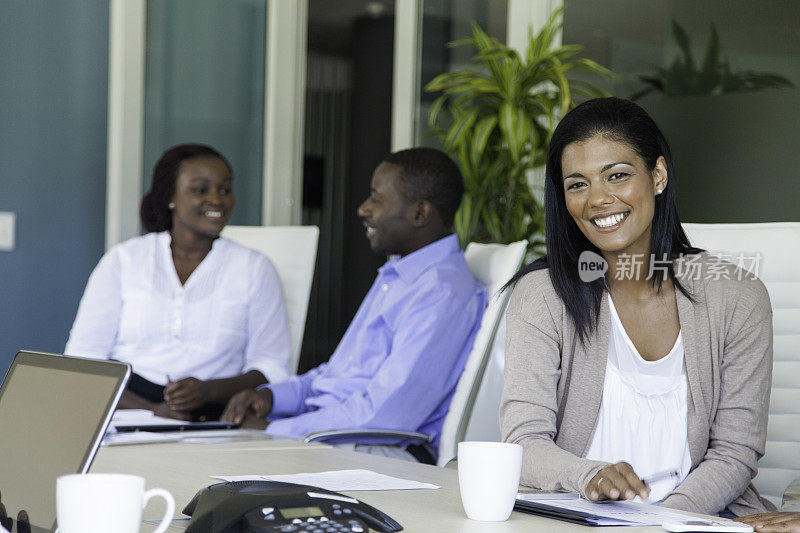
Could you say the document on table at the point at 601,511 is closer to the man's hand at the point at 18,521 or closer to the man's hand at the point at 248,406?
the man's hand at the point at 18,521

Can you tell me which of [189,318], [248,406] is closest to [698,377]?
[248,406]

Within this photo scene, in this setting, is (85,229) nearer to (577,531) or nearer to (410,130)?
(410,130)

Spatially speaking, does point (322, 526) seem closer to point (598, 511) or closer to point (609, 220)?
point (598, 511)

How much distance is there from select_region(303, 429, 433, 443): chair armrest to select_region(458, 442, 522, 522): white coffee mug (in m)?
0.98

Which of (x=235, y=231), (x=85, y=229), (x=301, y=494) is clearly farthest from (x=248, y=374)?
(x=301, y=494)

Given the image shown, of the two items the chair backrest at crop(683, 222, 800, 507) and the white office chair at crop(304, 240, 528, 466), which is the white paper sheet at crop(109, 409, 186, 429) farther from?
the chair backrest at crop(683, 222, 800, 507)

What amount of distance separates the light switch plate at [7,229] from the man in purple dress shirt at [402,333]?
170 cm

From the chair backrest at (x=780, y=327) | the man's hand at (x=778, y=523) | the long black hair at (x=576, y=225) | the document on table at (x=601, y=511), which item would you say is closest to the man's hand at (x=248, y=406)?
the long black hair at (x=576, y=225)

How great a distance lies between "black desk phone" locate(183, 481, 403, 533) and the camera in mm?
1056

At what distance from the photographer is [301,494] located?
1.14 m

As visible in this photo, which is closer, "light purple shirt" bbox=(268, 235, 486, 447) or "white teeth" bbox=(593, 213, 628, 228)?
"white teeth" bbox=(593, 213, 628, 228)

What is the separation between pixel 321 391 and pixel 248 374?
426mm

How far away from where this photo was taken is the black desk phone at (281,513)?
3.46ft

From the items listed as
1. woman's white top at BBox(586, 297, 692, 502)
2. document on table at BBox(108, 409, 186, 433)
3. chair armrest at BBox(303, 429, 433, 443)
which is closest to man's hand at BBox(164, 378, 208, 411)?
document on table at BBox(108, 409, 186, 433)
